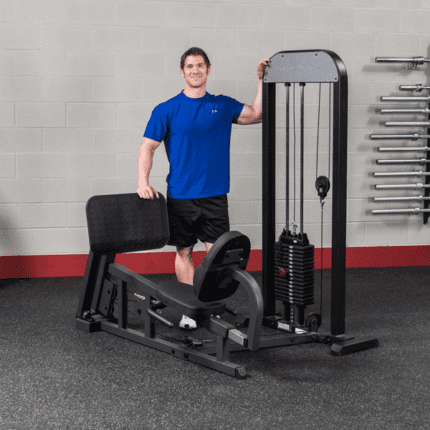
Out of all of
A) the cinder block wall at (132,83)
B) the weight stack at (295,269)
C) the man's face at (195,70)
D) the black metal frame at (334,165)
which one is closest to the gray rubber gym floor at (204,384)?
the black metal frame at (334,165)

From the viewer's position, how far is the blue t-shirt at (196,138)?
3396 millimetres

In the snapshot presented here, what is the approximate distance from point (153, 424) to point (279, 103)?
2996mm

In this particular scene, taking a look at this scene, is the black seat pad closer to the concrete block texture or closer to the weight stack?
the weight stack

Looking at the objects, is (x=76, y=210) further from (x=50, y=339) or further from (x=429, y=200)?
(x=429, y=200)

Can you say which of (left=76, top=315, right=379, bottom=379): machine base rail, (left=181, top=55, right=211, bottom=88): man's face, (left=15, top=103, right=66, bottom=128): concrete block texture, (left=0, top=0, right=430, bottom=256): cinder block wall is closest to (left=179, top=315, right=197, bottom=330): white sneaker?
(left=76, top=315, right=379, bottom=379): machine base rail

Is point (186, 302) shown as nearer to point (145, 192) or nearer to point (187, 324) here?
point (187, 324)

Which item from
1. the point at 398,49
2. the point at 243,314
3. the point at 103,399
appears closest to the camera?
the point at 103,399

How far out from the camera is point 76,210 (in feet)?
15.3

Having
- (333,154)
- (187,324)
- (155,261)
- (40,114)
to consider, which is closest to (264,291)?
(187,324)

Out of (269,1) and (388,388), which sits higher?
(269,1)

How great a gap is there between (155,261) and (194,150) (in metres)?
1.59

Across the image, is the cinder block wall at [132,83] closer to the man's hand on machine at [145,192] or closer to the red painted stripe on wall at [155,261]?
the red painted stripe on wall at [155,261]

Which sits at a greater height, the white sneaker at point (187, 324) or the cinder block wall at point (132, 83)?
the cinder block wall at point (132, 83)

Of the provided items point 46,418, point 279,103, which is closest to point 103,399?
point 46,418
